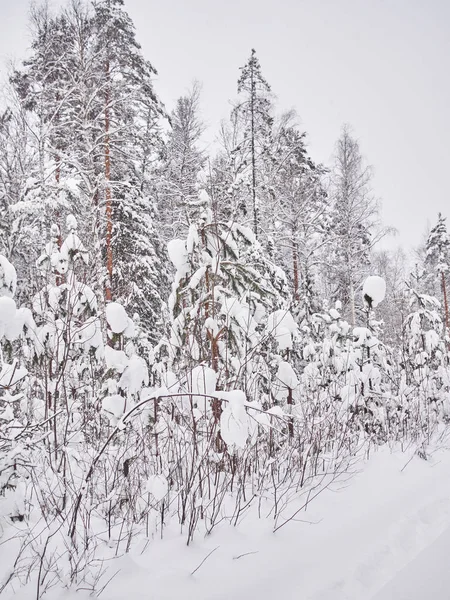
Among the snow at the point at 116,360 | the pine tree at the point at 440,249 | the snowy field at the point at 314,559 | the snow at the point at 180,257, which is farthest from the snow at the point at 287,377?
the pine tree at the point at 440,249

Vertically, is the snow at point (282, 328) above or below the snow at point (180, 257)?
below

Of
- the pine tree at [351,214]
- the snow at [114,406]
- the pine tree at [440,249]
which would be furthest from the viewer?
the pine tree at [440,249]

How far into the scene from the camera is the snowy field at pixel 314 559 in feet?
→ 5.75

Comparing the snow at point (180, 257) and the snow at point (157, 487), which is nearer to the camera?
the snow at point (157, 487)

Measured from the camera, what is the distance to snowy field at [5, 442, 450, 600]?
175cm

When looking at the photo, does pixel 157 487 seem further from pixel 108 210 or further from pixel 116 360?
pixel 108 210

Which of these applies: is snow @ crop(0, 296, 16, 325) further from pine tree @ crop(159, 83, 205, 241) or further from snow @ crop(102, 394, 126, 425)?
pine tree @ crop(159, 83, 205, 241)

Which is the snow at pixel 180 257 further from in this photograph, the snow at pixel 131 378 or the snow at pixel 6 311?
the snow at pixel 6 311

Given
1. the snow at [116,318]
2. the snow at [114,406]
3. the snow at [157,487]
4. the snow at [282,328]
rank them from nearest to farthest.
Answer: the snow at [157,487]
the snow at [114,406]
the snow at [116,318]
the snow at [282,328]

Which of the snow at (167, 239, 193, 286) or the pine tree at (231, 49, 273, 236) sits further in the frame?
the pine tree at (231, 49, 273, 236)

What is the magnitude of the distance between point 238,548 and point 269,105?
11977 millimetres

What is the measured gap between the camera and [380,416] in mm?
4207

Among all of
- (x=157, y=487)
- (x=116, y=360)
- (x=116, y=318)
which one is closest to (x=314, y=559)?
(x=157, y=487)

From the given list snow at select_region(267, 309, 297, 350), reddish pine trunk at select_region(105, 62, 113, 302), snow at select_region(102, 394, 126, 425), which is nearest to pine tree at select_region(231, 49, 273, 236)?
reddish pine trunk at select_region(105, 62, 113, 302)
